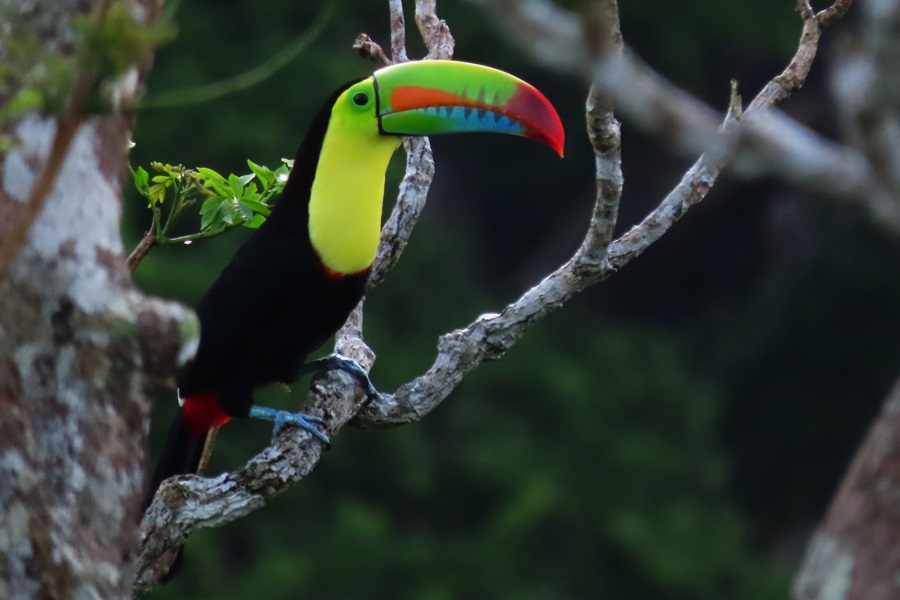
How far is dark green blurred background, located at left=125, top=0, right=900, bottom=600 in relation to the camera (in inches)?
308

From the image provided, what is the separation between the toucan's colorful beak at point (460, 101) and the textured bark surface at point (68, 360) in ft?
3.44

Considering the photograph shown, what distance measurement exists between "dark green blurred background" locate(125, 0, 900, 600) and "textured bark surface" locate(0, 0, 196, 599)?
16.7 feet

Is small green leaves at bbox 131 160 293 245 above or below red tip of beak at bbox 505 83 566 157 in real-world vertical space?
below

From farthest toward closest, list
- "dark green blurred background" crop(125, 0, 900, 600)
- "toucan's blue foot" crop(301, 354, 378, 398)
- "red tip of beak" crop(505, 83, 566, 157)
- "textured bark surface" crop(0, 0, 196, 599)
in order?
"dark green blurred background" crop(125, 0, 900, 600) < "red tip of beak" crop(505, 83, 566, 157) < "toucan's blue foot" crop(301, 354, 378, 398) < "textured bark surface" crop(0, 0, 196, 599)

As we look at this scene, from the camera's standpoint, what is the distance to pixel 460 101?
266 centimetres

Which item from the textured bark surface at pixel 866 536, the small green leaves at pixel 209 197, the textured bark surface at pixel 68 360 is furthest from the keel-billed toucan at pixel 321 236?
the textured bark surface at pixel 866 536

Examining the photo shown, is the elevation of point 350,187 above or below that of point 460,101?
below

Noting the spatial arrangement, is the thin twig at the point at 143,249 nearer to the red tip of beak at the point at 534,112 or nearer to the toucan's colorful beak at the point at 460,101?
the toucan's colorful beak at the point at 460,101

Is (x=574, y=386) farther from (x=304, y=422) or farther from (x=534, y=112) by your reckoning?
(x=304, y=422)

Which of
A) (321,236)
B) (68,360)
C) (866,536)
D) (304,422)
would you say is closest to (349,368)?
(304,422)

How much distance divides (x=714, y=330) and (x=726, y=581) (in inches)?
84.8

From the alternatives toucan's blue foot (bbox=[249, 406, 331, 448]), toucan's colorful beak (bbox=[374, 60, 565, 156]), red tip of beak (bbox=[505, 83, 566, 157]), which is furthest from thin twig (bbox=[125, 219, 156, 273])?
red tip of beak (bbox=[505, 83, 566, 157])

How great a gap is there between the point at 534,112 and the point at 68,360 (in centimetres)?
123

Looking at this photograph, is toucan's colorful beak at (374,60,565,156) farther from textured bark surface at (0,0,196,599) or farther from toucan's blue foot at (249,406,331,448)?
textured bark surface at (0,0,196,599)
